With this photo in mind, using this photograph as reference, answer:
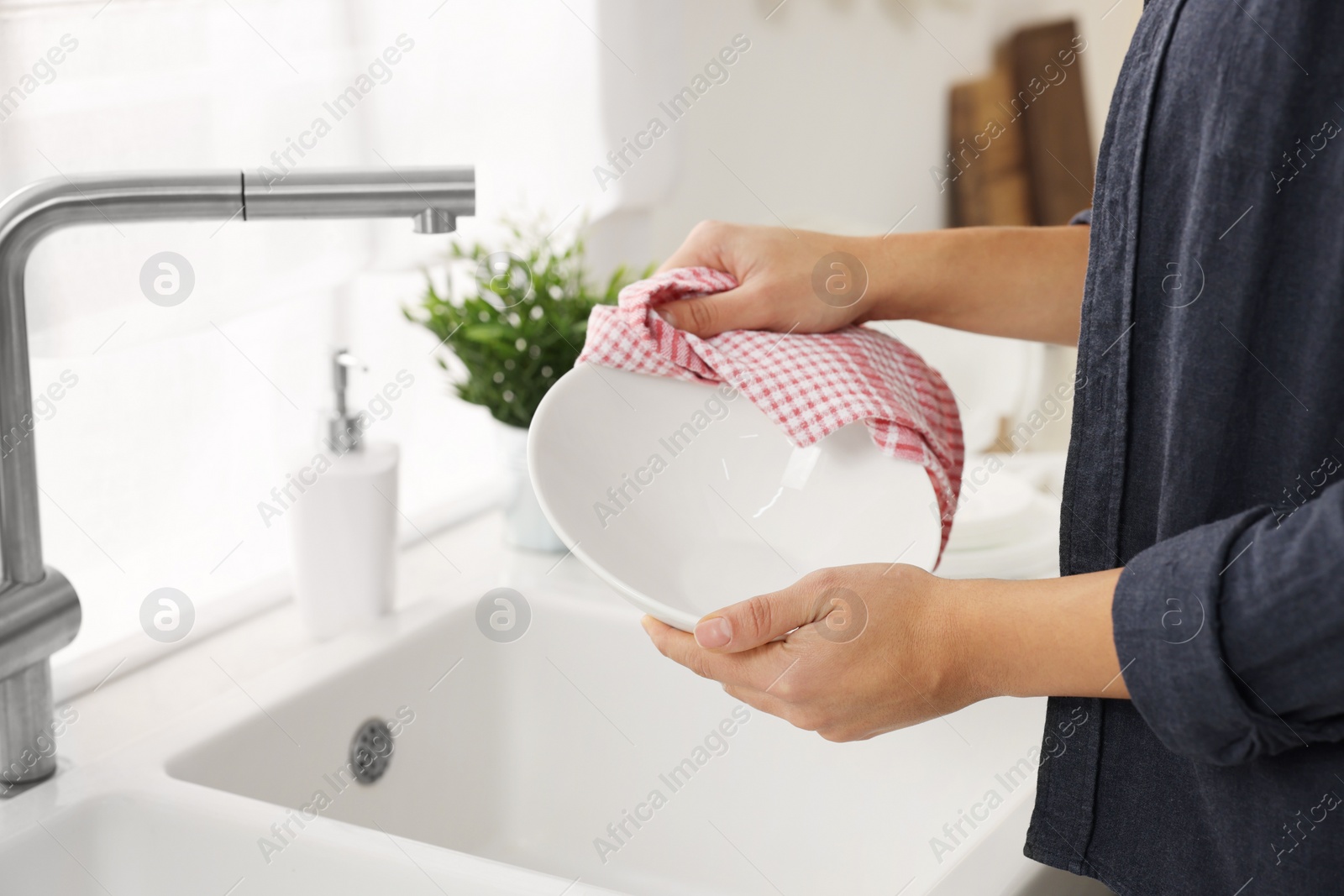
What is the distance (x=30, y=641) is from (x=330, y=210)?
0.89 ft

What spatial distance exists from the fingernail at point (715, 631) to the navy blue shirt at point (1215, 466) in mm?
165

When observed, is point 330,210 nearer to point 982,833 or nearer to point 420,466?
point 982,833

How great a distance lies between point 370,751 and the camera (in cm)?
85

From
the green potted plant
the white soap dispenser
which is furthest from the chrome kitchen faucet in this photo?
the green potted plant

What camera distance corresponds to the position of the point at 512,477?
104 centimetres

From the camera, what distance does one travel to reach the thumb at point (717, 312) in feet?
2.31

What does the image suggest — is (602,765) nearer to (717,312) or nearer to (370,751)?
(370,751)

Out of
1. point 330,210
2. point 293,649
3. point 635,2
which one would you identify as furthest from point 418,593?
point 635,2

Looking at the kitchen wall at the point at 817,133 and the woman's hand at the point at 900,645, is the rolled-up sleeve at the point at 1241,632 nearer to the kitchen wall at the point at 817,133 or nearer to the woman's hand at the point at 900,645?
the woman's hand at the point at 900,645

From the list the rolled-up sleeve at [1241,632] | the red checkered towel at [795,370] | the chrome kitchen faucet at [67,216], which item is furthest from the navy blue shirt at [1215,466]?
the chrome kitchen faucet at [67,216]

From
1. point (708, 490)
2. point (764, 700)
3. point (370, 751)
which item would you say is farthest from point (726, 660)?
point (370, 751)

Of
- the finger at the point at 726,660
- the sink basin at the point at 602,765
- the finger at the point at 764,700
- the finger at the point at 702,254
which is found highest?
the finger at the point at 702,254

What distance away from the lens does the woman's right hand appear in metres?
0.71

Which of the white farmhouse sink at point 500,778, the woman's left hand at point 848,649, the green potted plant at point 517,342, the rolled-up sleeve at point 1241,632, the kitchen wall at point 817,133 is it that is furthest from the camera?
the kitchen wall at point 817,133
